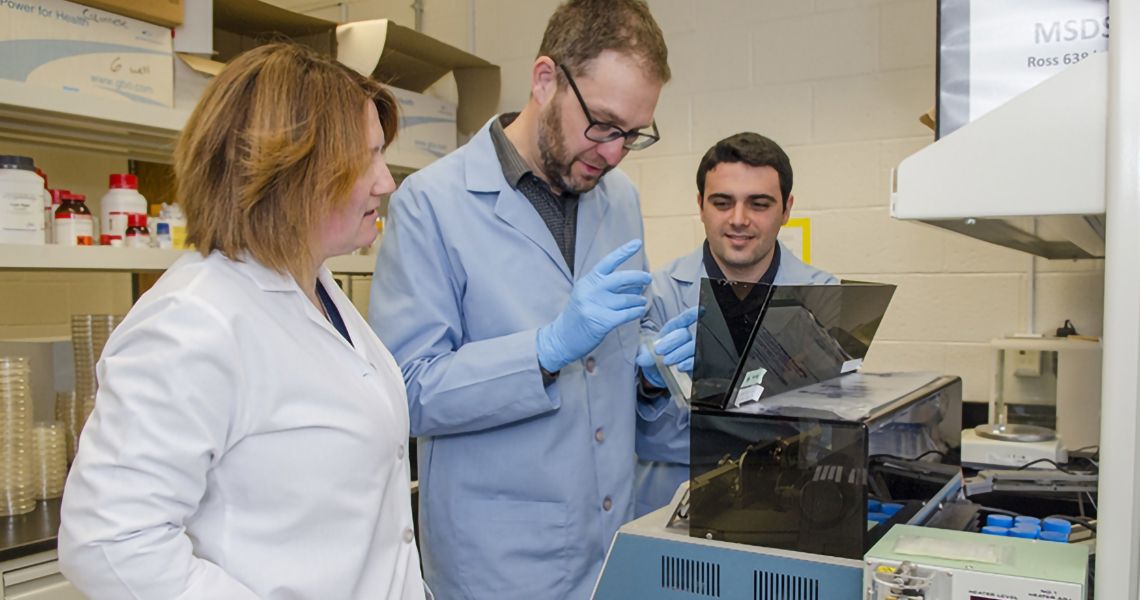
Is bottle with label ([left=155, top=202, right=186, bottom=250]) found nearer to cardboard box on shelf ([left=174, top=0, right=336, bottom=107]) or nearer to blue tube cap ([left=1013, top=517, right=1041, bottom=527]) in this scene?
cardboard box on shelf ([left=174, top=0, right=336, bottom=107])

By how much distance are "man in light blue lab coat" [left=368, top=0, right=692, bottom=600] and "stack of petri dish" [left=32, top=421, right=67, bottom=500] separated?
98 cm

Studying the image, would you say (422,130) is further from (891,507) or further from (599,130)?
(891,507)

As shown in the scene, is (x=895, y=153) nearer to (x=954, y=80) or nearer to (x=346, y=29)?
(x=346, y=29)

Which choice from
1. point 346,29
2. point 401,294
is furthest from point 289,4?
point 401,294

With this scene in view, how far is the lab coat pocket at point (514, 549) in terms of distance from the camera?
138 cm

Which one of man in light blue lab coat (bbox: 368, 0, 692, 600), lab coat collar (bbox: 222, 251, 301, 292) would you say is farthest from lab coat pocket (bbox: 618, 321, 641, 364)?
lab coat collar (bbox: 222, 251, 301, 292)

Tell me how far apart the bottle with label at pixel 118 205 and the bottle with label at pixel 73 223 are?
3.1 inches

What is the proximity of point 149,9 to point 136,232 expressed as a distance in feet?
1.68

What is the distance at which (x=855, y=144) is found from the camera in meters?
2.57

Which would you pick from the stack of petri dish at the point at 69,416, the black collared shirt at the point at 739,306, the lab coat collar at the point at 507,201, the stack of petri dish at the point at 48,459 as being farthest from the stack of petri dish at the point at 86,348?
the black collared shirt at the point at 739,306

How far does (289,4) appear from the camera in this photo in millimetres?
3521

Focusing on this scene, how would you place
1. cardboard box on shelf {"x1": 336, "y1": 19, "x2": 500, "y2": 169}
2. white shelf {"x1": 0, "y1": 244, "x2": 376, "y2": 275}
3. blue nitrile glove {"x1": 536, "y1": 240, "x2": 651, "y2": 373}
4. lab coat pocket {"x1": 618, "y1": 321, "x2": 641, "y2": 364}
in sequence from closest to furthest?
blue nitrile glove {"x1": 536, "y1": 240, "x2": 651, "y2": 373}
lab coat pocket {"x1": 618, "y1": 321, "x2": 641, "y2": 364}
white shelf {"x1": 0, "y1": 244, "x2": 376, "y2": 275}
cardboard box on shelf {"x1": 336, "y1": 19, "x2": 500, "y2": 169}

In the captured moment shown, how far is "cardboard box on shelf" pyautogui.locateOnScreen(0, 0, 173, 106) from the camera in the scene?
1.77 meters

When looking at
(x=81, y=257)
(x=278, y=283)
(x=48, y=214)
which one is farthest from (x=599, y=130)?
(x=48, y=214)
